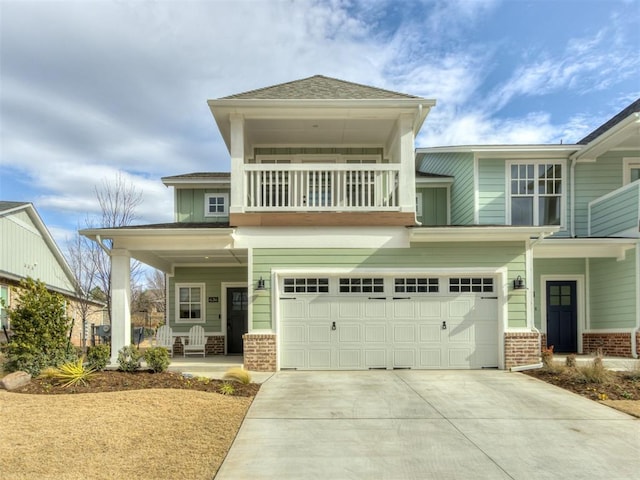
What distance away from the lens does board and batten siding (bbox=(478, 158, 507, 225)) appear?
502 inches

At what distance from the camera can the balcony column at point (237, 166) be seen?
10.2 metres

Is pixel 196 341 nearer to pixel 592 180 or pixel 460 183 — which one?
pixel 460 183

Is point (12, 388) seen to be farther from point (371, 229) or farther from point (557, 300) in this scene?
point (557, 300)

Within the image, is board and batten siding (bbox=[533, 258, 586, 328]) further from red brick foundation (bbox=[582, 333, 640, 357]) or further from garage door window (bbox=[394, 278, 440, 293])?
garage door window (bbox=[394, 278, 440, 293])

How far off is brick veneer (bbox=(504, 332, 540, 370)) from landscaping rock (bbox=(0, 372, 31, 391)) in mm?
9437

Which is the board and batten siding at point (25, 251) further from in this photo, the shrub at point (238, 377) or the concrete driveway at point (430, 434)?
the concrete driveway at point (430, 434)

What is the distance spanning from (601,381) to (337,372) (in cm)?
503

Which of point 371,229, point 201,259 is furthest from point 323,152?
point 201,259

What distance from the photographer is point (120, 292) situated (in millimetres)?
9945

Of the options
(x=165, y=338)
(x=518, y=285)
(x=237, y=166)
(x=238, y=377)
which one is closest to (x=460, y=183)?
(x=518, y=285)

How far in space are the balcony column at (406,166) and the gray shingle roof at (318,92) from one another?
25.3 inches

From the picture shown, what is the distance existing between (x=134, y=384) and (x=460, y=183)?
10.5 m

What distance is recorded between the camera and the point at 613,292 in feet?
38.7

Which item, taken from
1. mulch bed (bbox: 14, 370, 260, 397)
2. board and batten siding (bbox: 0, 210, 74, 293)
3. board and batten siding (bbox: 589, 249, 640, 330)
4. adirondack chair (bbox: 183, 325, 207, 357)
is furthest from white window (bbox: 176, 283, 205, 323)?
board and batten siding (bbox: 589, 249, 640, 330)
